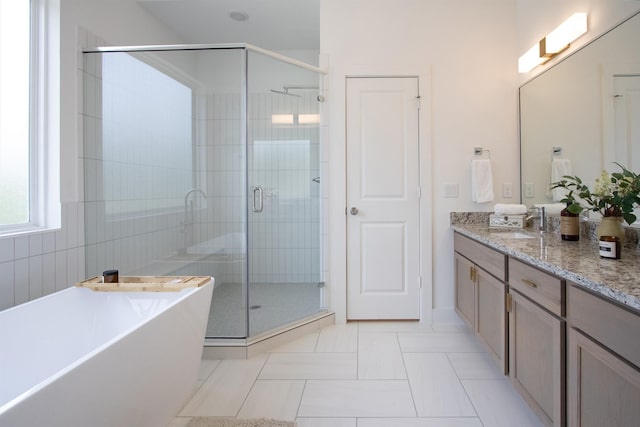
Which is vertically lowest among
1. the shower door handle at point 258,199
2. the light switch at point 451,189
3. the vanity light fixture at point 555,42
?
the shower door handle at point 258,199

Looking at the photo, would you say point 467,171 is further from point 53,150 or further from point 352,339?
point 53,150

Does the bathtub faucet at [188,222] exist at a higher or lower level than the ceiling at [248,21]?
lower

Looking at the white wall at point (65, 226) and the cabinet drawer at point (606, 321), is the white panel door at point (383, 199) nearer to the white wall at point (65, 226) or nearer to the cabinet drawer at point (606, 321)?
the cabinet drawer at point (606, 321)

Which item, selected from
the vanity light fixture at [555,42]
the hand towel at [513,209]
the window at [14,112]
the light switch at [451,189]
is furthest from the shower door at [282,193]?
the vanity light fixture at [555,42]

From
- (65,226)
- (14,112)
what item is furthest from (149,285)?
(14,112)

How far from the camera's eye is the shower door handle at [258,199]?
261cm

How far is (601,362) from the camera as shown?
41.5 inches

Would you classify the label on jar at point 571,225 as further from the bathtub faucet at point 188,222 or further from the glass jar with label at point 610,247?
the bathtub faucet at point 188,222

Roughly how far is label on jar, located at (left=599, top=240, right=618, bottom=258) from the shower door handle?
209 cm

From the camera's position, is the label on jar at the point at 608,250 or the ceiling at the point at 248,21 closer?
the label on jar at the point at 608,250

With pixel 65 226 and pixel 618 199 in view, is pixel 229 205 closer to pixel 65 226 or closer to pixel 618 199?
pixel 65 226

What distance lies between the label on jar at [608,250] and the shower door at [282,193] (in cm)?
190

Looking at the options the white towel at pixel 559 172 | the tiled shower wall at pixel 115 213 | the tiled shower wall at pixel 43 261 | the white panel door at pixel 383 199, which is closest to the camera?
the tiled shower wall at pixel 43 261

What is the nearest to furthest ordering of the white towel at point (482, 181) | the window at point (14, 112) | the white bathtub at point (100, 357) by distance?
the white bathtub at point (100, 357), the window at point (14, 112), the white towel at point (482, 181)
